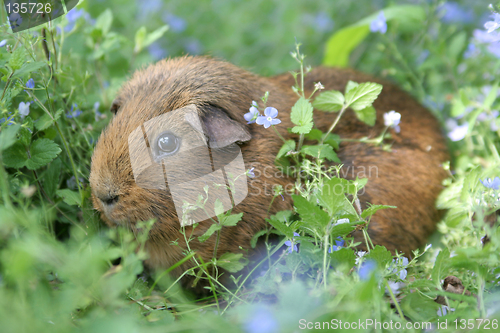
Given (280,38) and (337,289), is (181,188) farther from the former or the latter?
(280,38)

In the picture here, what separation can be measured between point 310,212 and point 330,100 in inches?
42.2

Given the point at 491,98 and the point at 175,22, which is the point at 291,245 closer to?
the point at 491,98

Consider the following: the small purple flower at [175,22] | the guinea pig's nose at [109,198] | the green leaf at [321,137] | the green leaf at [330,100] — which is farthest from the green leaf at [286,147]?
the small purple flower at [175,22]

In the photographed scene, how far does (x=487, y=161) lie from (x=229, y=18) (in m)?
4.25

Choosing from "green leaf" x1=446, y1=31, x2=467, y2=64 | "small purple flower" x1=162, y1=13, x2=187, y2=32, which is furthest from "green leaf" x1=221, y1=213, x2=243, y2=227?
"small purple flower" x1=162, y1=13, x2=187, y2=32

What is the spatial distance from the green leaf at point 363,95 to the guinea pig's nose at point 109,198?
5.80ft

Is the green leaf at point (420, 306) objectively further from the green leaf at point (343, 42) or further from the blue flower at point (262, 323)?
the green leaf at point (343, 42)

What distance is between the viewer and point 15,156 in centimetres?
281

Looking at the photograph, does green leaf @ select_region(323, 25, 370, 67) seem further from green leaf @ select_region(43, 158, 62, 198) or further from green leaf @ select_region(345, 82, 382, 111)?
green leaf @ select_region(43, 158, 62, 198)

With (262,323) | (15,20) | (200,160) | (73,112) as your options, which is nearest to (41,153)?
(73,112)

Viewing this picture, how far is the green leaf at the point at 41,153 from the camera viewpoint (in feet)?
8.99

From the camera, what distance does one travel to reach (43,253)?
1648 millimetres

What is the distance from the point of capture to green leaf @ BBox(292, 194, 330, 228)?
220 centimetres


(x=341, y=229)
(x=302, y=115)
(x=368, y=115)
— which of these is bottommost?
(x=341, y=229)
